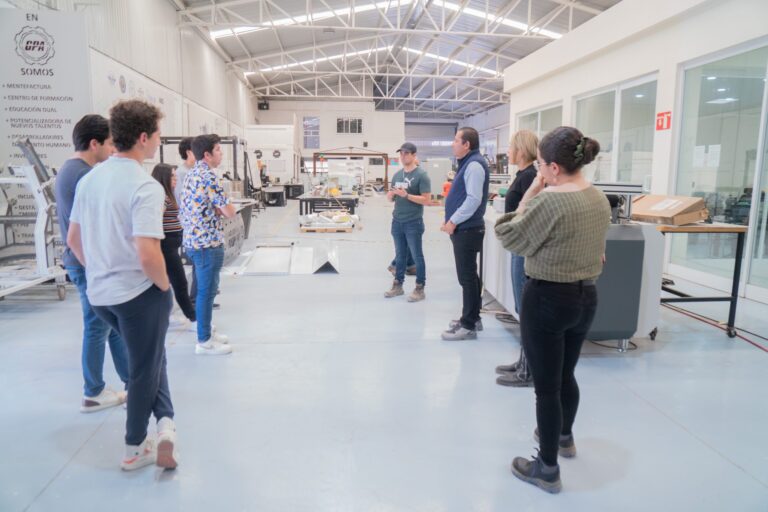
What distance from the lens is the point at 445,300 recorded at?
17.2 ft

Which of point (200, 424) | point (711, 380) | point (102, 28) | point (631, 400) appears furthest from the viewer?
point (102, 28)

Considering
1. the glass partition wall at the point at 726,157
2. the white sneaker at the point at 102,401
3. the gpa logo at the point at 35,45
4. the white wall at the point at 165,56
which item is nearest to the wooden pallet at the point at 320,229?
the white wall at the point at 165,56

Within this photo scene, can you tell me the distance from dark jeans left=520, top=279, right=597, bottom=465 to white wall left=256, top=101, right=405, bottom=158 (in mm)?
24745

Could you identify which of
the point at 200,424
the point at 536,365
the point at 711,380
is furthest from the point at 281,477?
the point at 711,380

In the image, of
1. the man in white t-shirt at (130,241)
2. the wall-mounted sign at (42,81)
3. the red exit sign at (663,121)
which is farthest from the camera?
the red exit sign at (663,121)

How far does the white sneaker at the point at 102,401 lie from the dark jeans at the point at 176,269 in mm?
1300

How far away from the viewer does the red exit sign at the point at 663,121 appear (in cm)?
648

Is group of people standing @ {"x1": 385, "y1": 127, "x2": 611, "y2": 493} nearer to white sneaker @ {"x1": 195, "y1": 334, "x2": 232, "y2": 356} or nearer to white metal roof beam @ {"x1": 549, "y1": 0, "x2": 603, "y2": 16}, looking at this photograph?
white sneaker @ {"x1": 195, "y1": 334, "x2": 232, "y2": 356}

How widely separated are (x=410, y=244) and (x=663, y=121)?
3.99 m

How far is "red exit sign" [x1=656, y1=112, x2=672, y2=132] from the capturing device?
21.3 ft

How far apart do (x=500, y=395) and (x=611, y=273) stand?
1192 mm

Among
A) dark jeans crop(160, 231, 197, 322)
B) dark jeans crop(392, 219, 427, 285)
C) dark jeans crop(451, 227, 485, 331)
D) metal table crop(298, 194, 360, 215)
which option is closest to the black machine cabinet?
dark jeans crop(451, 227, 485, 331)

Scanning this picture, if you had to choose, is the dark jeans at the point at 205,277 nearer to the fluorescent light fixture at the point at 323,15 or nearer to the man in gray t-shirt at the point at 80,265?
the man in gray t-shirt at the point at 80,265

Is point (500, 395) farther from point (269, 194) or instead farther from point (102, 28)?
point (269, 194)
